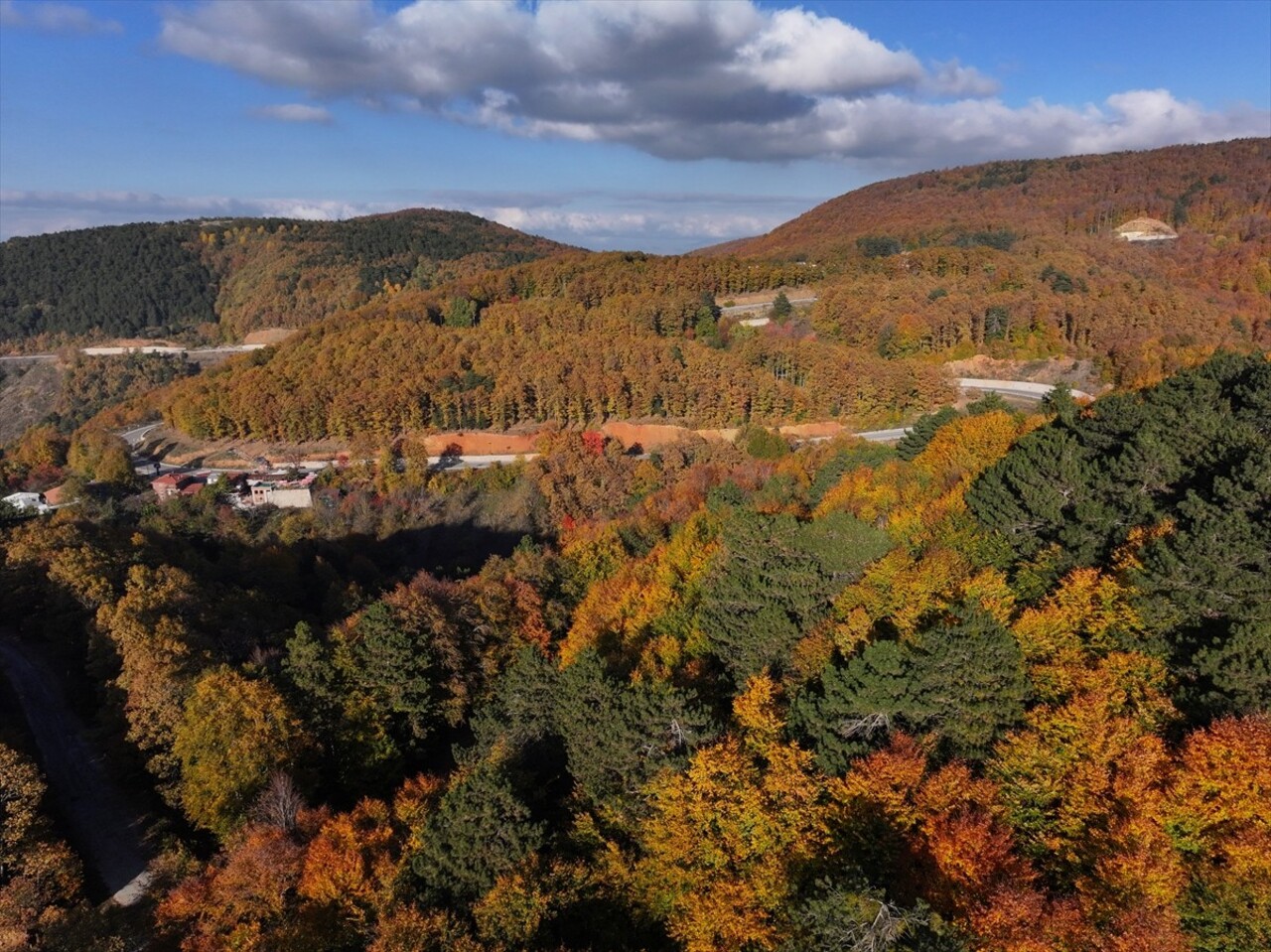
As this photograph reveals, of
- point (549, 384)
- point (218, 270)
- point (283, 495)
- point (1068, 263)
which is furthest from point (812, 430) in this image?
point (218, 270)

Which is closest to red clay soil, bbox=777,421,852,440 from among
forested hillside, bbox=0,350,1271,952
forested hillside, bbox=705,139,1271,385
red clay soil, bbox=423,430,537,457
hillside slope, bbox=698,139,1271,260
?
forested hillside, bbox=705,139,1271,385

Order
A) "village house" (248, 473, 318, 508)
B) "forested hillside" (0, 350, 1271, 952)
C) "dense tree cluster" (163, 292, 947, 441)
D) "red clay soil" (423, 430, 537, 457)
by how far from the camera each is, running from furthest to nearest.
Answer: "red clay soil" (423, 430, 537, 457)
"dense tree cluster" (163, 292, 947, 441)
"village house" (248, 473, 318, 508)
"forested hillside" (0, 350, 1271, 952)

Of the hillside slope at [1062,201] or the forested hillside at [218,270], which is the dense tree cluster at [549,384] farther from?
the forested hillside at [218,270]

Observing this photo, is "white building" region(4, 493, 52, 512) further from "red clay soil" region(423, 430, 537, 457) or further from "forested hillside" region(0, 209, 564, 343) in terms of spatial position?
"forested hillside" region(0, 209, 564, 343)

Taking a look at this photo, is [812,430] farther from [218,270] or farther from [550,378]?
[218,270]

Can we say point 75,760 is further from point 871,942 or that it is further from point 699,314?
point 699,314

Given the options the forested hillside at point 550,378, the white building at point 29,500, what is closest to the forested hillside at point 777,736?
the white building at point 29,500
